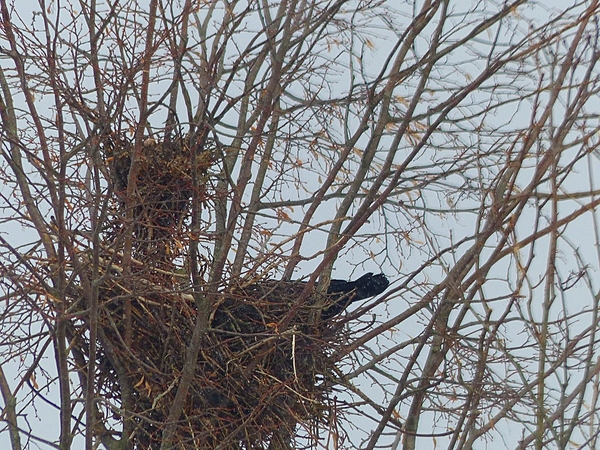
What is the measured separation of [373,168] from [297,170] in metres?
0.52

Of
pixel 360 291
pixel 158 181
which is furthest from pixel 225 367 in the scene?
pixel 158 181

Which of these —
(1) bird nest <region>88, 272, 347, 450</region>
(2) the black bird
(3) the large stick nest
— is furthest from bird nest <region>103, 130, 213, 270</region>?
(2) the black bird

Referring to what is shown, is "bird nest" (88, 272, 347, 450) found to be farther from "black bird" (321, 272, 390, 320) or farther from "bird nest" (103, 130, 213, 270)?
"bird nest" (103, 130, 213, 270)

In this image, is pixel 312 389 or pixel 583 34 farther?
pixel 312 389

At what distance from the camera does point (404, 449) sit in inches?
137

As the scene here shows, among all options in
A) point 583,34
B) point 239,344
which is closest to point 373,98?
point 583,34

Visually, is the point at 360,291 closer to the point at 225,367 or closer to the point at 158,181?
the point at 225,367

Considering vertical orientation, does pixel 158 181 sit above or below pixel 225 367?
above

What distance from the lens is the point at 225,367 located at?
336 cm

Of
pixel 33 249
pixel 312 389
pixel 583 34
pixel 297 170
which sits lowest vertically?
pixel 312 389

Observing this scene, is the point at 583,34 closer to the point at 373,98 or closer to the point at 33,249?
the point at 373,98

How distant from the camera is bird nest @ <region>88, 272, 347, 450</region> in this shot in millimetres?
3271

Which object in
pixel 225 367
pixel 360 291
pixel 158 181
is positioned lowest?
pixel 225 367

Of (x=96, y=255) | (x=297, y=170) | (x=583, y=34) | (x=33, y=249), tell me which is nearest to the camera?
(x=96, y=255)
